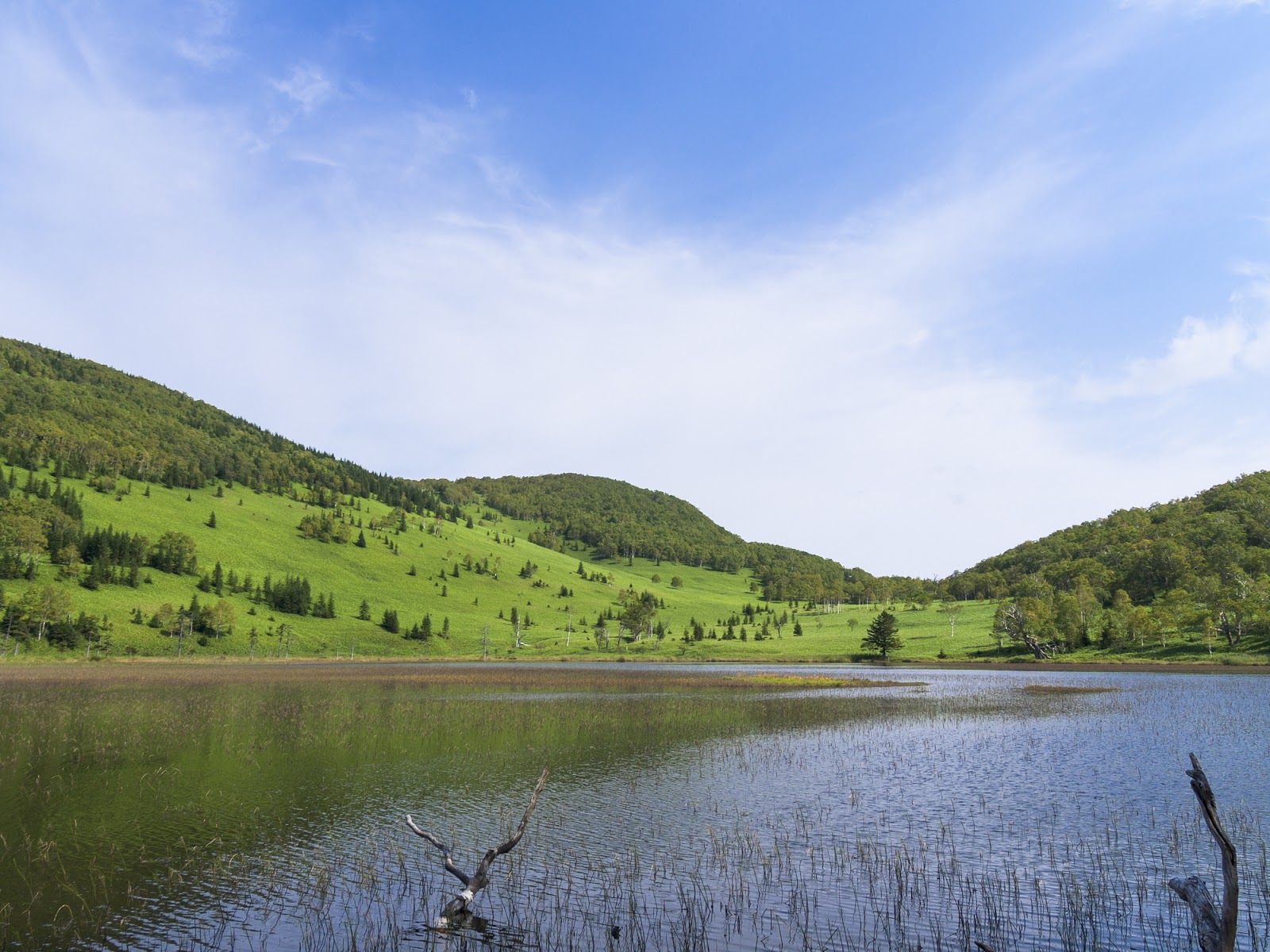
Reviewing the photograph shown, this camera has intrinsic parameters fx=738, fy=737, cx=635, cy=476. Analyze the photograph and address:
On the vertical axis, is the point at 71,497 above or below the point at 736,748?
above

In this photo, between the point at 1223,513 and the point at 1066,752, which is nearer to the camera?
the point at 1066,752

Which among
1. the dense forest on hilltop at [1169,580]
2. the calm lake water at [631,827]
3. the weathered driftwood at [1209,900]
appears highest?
the dense forest on hilltop at [1169,580]

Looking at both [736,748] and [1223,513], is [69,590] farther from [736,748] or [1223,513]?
[1223,513]

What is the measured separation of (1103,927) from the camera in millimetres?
16125

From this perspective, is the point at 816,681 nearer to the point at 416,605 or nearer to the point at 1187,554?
the point at 1187,554

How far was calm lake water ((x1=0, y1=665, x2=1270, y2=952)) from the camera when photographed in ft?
54.0

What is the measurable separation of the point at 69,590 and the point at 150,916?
151m

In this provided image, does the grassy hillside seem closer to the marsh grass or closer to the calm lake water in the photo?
the marsh grass

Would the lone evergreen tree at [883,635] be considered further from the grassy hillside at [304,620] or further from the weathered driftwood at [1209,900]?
the weathered driftwood at [1209,900]

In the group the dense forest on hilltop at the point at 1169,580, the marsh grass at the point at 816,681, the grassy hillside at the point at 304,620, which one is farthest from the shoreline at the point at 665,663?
the marsh grass at the point at 816,681

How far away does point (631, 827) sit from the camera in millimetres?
24859

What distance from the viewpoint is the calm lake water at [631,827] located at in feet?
54.0

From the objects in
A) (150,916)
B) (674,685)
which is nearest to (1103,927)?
(150,916)

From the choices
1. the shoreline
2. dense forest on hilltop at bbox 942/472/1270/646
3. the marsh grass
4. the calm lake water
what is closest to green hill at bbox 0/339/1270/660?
dense forest on hilltop at bbox 942/472/1270/646
